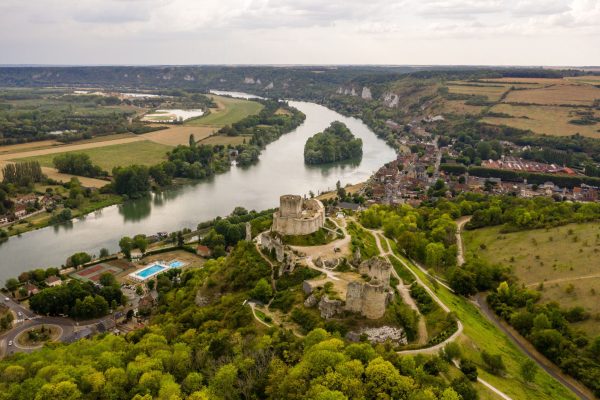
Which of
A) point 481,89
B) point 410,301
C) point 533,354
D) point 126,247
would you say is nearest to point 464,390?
point 410,301

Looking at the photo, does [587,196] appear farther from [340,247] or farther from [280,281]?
[280,281]

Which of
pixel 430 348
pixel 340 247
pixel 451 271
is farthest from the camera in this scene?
pixel 451 271

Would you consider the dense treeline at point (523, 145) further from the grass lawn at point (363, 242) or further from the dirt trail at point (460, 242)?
the grass lawn at point (363, 242)

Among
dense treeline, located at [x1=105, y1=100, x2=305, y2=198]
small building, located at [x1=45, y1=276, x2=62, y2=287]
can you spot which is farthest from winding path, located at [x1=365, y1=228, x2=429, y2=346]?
dense treeline, located at [x1=105, y1=100, x2=305, y2=198]

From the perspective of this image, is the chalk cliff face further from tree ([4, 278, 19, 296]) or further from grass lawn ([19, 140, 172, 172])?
tree ([4, 278, 19, 296])

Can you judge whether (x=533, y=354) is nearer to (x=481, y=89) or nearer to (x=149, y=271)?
(x=149, y=271)

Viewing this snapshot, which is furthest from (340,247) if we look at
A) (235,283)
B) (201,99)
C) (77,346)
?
(201,99)

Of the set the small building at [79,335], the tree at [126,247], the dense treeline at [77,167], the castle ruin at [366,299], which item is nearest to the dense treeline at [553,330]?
the castle ruin at [366,299]
